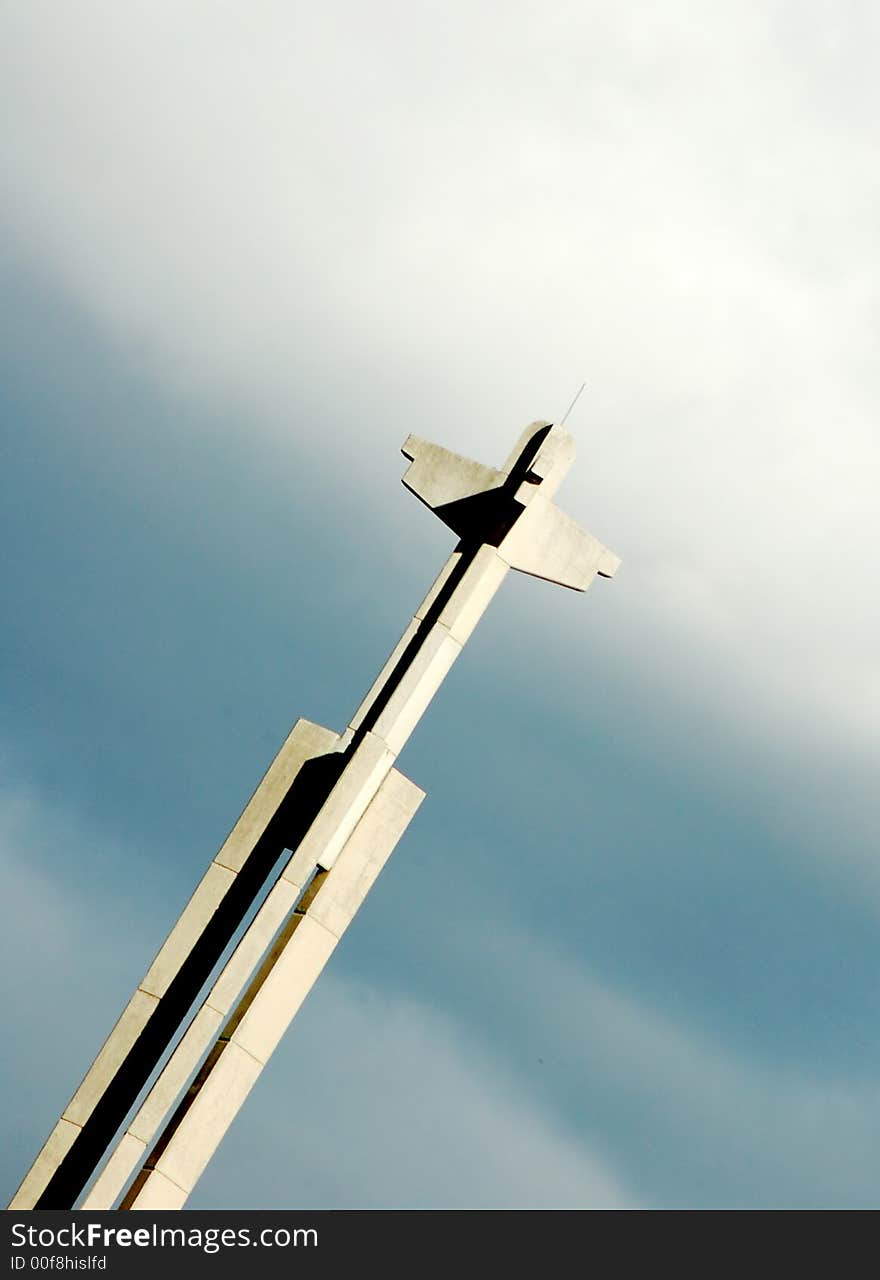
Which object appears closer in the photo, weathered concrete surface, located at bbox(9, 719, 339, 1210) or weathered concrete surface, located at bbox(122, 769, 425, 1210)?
weathered concrete surface, located at bbox(122, 769, 425, 1210)

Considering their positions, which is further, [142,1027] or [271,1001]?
[142,1027]

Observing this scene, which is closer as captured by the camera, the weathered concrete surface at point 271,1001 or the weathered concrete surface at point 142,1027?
the weathered concrete surface at point 271,1001

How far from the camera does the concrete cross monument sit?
24453mm

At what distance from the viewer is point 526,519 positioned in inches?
1081

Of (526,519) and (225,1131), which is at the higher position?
(526,519)

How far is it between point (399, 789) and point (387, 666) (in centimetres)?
233

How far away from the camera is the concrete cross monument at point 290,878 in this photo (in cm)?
2445

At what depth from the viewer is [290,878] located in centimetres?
2531

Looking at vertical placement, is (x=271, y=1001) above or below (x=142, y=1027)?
above
